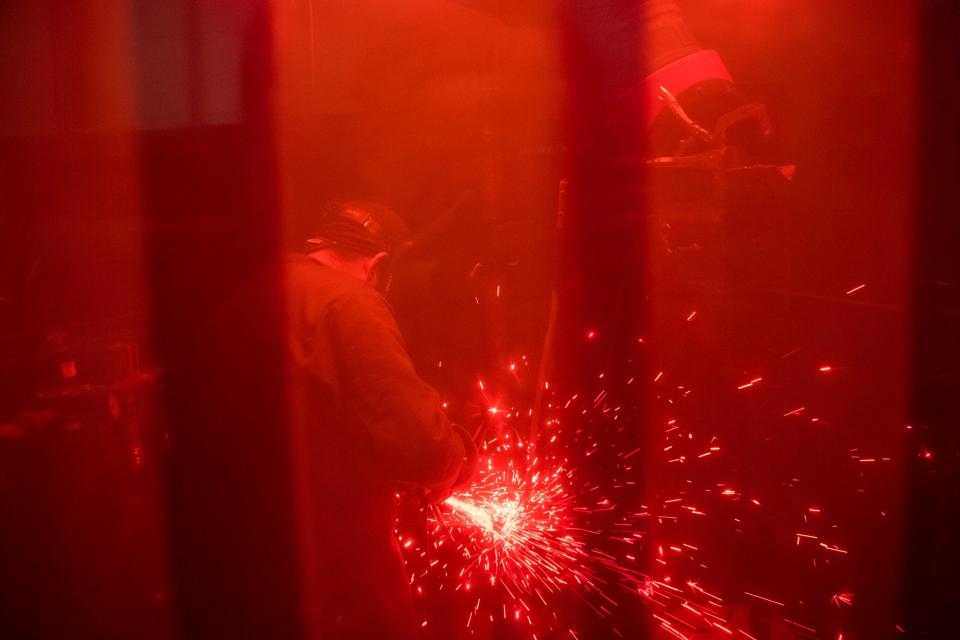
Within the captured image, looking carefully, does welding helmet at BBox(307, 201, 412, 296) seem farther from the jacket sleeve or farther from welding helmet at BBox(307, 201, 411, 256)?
the jacket sleeve

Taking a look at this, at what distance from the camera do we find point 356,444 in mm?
2059

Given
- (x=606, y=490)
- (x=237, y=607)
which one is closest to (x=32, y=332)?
(x=237, y=607)

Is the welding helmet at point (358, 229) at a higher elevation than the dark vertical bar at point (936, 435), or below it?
higher

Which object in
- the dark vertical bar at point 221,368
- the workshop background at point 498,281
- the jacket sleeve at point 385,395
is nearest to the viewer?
the jacket sleeve at point 385,395

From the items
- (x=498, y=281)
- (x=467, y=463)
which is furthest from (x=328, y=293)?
(x=498, y=281)

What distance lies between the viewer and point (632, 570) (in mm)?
2355

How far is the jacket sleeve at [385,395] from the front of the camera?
76.9 inches

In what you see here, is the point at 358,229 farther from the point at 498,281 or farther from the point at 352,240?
the point at 498,281

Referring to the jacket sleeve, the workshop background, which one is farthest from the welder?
the workshop background

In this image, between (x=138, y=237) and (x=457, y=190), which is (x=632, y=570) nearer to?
(x=457, y=190)

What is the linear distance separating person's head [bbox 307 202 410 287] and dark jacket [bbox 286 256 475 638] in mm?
123

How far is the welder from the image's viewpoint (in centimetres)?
196

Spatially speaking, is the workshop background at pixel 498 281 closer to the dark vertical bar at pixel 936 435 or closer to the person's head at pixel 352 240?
the dark vertical bar at pixel 936 435

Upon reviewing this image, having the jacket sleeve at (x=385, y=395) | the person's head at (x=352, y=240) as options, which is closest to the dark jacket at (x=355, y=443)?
the jacket sleeve at (x=385, y=395)
